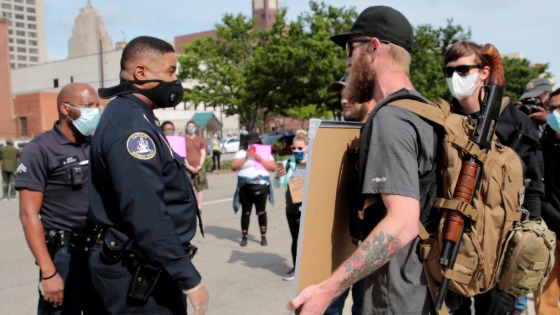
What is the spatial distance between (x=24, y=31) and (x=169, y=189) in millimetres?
220010

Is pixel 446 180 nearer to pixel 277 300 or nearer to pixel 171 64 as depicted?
pixel 171 64

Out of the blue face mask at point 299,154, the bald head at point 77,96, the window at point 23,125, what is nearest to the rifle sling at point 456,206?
the bald head at point 77,96

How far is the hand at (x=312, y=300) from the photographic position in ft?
5.13

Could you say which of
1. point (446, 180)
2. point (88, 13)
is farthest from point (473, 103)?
point (88, 13)

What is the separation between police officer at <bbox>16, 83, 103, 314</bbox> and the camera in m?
2.83

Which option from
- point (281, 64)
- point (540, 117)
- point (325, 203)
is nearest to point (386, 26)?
point (325, 203)

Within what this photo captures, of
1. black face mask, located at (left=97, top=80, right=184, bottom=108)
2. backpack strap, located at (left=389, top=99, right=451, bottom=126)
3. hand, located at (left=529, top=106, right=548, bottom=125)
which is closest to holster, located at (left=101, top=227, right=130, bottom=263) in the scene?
black face mask, located at (left=97, top=80, right=184, bottom=108)

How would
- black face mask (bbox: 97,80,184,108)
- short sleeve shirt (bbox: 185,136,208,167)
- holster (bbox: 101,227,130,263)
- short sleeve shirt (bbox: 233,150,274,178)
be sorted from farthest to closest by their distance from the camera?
short sleeve shirt (bbox: 185,136,208,167) → short sleeve shirt (bbox: 233,150,274,178) → black face mask (bbox: 97,80,184,108) → holster (bbox: 101,227,130,263)

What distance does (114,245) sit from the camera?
2154 millimetres

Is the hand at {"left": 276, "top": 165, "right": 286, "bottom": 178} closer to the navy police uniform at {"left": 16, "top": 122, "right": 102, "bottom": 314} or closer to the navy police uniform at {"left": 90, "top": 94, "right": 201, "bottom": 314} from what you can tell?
the navy police uniform at {"left": 16, "top": 122, "right": 102, "bottom": 314}

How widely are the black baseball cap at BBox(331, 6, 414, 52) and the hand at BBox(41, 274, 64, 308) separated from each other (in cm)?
230

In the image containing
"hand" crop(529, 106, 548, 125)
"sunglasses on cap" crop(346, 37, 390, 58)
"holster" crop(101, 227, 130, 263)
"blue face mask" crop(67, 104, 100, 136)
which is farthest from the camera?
"hand" crop(529, 106, 548, 125)

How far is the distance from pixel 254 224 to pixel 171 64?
6976mm

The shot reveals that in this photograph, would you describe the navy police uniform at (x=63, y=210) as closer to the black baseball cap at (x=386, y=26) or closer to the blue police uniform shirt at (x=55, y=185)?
the blue police uniform shirt at (x=55, y=185)
